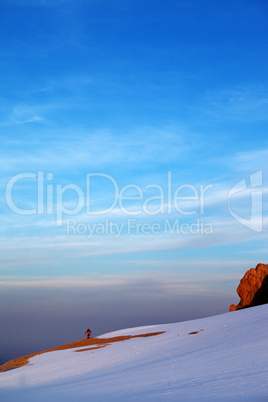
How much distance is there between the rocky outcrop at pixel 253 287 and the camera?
161ft

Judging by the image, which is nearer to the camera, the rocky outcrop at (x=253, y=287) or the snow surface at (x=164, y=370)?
the snow surface at (x=164, y=370)

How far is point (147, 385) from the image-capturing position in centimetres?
1575

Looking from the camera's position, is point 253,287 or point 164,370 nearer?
point 164,370

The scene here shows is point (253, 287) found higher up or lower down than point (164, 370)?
higher up

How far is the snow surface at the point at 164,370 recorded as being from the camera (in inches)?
518

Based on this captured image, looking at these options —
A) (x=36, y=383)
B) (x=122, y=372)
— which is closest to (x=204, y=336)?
(x=122, y=372)

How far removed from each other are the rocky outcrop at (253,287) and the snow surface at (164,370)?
20.8m

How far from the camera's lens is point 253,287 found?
50844 mm

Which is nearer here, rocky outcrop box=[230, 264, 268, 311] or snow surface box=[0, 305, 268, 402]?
snow surface box=[0, 305, 268, 402]

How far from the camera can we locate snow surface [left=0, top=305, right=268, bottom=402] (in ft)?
43.1

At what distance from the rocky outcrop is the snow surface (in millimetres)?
20782

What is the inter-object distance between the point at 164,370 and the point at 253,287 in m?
35.1

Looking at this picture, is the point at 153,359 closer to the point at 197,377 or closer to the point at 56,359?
the point at 197,377

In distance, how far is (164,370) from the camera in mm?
18234
